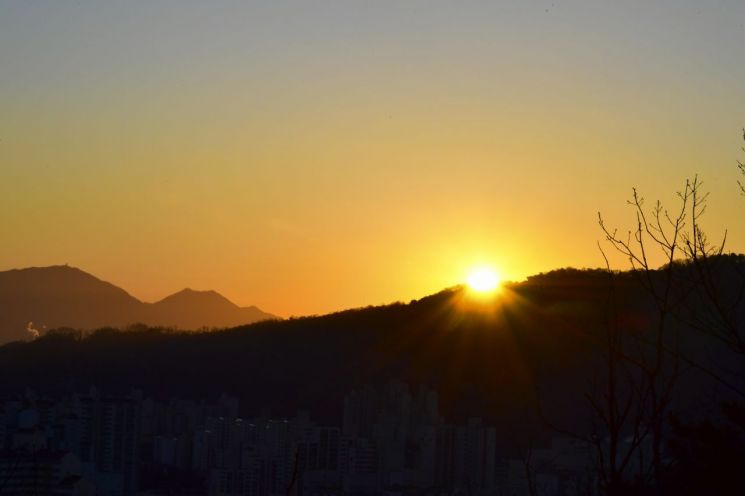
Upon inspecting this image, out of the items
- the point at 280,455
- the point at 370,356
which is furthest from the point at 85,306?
the point at 280,455

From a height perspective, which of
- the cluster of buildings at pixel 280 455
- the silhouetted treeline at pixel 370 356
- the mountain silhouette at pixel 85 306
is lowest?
the cluster of buildings at pixel 280 455

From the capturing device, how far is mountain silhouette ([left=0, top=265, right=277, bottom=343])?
13412 centimetres

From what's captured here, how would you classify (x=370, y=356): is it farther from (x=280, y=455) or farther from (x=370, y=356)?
(x=280, y=455)

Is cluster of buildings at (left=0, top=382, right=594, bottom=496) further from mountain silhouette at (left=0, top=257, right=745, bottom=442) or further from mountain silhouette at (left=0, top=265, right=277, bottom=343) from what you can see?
mountain silhouette at (left=0, top=265, right=277, bottom=343)

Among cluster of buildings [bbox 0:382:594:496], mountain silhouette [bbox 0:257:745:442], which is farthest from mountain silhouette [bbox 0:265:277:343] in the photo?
cluster of buildings [bbox 0:382:594:496]

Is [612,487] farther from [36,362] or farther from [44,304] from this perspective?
[44,304]

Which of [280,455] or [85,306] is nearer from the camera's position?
[280,455]

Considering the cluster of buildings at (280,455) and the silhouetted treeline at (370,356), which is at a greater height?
the silhouetted treeline at (370,356)

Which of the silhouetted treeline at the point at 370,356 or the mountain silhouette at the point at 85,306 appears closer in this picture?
the silhouetted treeline at the point at 370,356

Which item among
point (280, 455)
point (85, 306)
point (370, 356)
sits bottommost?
point (280, 455)

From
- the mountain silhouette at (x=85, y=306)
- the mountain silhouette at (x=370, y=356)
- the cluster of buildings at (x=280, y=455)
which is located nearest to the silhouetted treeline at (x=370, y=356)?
the mountain silhouette at (x=370, y=356)

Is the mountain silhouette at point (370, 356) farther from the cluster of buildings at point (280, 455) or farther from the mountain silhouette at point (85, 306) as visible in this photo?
the mountain silhouette at point (85, 306)

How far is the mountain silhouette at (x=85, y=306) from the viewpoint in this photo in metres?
134

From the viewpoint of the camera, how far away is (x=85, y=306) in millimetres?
142375
